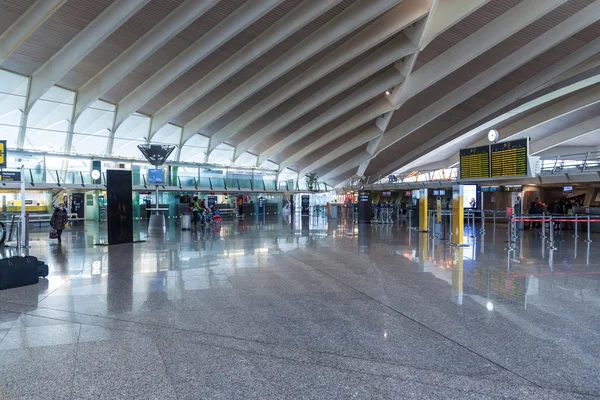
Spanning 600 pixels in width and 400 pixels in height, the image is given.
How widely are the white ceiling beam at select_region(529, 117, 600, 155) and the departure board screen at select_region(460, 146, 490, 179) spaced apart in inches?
724

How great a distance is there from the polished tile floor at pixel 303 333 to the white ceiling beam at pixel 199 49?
38.6 ft

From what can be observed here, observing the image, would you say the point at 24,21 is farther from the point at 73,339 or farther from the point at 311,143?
the point at 311,143

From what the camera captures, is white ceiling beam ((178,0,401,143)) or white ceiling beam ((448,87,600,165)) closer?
white ceiling beam ((178,0,401,143))

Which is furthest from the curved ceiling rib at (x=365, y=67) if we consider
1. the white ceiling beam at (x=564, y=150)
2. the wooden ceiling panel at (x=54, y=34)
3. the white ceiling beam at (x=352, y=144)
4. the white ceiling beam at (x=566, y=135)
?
the white ceiling beam at (x=564, y=150)

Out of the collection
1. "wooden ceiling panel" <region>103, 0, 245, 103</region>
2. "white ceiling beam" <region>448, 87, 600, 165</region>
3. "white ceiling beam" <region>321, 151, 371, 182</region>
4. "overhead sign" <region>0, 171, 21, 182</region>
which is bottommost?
"overhead sign" <region>0, 171, 21, 182</region>

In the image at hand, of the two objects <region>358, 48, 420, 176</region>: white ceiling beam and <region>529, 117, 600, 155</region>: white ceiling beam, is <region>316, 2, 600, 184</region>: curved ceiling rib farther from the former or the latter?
<region>529, 117, 600, 155</region>: white ceiling beam

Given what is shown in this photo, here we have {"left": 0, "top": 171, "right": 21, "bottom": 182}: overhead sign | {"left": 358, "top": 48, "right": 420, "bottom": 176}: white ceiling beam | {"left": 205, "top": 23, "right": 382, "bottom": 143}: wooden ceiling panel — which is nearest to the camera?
{"left": 0, "top": 171, "right": 21, "bottom": 182}: overhead sign

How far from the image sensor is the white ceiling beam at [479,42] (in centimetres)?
1728

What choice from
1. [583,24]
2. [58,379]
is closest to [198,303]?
[58,379]

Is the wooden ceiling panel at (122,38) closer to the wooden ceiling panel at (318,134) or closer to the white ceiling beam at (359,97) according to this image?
the white ceiling beam at (359,97)

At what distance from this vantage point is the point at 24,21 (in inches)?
644

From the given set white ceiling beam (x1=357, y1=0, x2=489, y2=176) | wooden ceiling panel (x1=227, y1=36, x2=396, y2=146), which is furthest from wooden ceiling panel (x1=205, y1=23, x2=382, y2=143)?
white ceiling beam (x1=357, y1=0, x2=489, y2=176)

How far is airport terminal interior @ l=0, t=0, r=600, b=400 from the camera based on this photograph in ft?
10.9

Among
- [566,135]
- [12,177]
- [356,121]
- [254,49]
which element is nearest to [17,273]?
[12,177]
